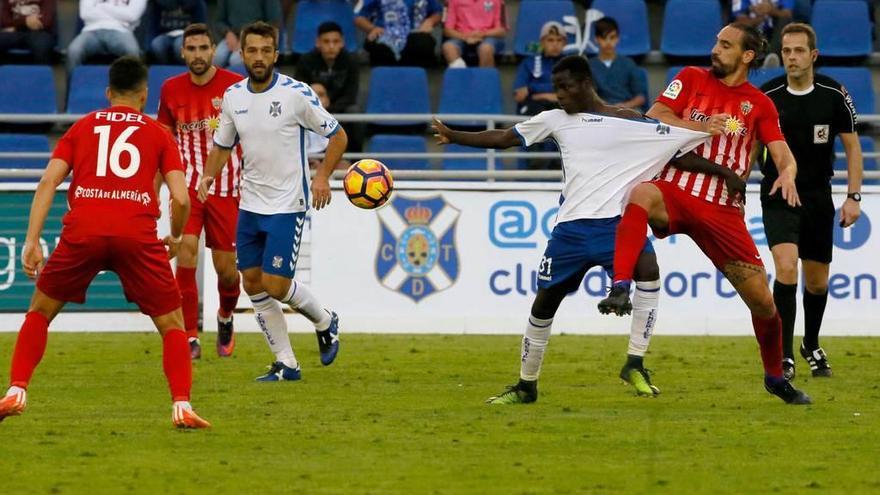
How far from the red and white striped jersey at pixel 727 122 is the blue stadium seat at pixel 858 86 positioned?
30.6ft

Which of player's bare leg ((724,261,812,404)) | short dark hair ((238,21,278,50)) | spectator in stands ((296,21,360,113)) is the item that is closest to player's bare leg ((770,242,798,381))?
player's bare leg ((724,261,812,404))

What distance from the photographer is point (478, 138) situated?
31.5 ft

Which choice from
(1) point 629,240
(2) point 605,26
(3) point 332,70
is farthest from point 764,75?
(1) point 629,240

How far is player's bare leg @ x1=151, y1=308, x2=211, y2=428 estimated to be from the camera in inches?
338

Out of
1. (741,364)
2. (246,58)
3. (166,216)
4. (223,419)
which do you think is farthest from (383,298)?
(223,419)

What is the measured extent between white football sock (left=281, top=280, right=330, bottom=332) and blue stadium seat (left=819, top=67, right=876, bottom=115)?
898 centimetres

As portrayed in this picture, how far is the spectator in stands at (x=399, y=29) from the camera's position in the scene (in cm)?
1900

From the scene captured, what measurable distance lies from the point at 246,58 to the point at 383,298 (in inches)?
201

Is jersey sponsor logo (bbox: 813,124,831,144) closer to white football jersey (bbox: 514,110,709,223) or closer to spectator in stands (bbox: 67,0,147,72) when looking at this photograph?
white football jersey (bbox: 514,110,709,223)

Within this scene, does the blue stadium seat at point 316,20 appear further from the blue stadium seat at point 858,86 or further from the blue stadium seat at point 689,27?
the blue stadium seat at point 858,86

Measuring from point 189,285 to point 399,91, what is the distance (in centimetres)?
620

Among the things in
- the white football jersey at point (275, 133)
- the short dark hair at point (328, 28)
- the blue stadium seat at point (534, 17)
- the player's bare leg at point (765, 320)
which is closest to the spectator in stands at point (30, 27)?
the short dark hair at point (328, 28)

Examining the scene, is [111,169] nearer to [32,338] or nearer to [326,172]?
[32,338]

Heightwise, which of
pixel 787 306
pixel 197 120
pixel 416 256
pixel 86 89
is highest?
pixel 197 120
